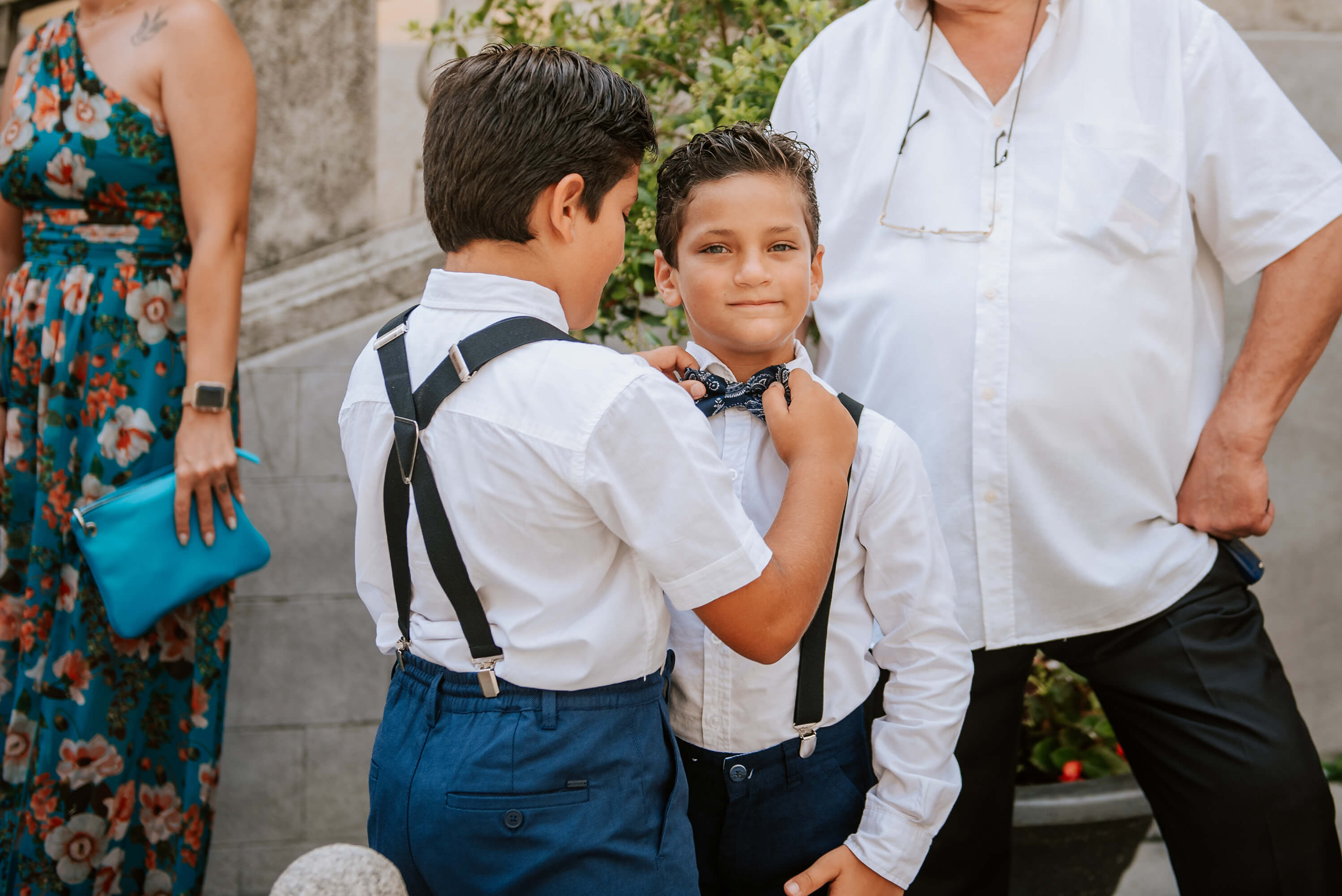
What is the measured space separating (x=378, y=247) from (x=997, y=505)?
2.17 m

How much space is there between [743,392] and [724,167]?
350 mm

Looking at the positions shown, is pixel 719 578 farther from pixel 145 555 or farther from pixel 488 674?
pixel 145 555

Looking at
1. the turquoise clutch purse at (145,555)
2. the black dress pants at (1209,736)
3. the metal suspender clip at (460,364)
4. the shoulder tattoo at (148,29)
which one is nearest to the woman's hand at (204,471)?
the turquoise clutch purse at (145,555)

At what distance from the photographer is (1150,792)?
1.90 metres

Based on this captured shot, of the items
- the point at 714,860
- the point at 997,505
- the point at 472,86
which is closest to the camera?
the point at 472,86

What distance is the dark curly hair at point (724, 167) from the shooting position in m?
1.66

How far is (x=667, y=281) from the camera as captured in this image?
1750 mm

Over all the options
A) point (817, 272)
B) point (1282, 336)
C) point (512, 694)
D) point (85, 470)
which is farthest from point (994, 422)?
point (85, 470)

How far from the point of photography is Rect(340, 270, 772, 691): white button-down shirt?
4.03 feet

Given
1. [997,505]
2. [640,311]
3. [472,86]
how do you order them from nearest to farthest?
[472,86] → [997,505] → [640,311]

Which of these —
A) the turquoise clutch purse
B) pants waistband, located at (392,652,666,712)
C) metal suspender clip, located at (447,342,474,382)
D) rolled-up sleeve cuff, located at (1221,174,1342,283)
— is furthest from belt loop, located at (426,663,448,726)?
rolled-up sleeve cuff, located at (1221,174,1342,283)

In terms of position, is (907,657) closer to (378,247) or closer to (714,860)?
(714,860)

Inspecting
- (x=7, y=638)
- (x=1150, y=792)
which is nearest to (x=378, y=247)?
(x=7, y=638)

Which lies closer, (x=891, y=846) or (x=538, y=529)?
(x=538, y=529)
